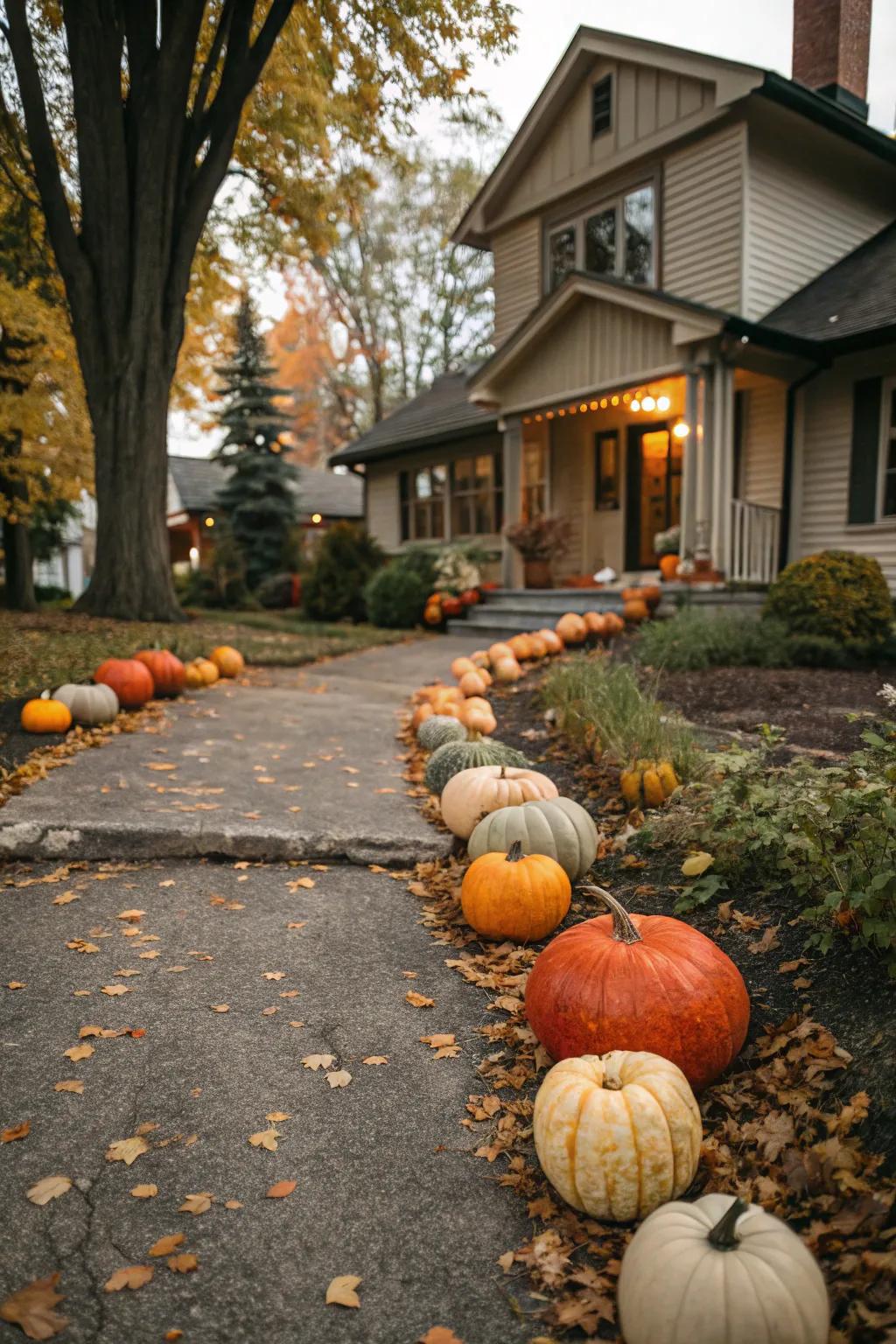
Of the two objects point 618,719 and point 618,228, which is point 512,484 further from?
point 618,719

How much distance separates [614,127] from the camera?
11961mm

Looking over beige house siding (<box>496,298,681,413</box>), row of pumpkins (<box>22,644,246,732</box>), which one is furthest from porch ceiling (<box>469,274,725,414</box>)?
row of pumpkins (<box>22,644,246,732</box>)

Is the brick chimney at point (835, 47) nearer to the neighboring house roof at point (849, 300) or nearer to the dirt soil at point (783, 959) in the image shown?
the neighboring house roof at point (849, 300)

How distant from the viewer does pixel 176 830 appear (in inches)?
149

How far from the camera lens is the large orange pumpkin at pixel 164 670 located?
21.4 ft

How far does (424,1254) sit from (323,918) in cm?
160

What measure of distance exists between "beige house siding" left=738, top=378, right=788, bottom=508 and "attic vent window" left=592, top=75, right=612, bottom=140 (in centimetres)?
486

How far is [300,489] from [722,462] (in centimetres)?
2361

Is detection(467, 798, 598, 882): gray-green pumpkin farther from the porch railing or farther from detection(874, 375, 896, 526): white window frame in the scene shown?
detection(874, 375, 896, 526): white window frame

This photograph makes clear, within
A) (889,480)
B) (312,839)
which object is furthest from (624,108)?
(312,839)

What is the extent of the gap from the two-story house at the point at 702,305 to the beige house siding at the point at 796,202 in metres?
0.03

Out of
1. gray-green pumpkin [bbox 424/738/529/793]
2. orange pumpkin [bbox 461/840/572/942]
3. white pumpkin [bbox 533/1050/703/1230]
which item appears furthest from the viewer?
gray-green pumpkin [bbox 424/738/529/793]

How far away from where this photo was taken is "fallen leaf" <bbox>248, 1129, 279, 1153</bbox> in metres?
1.98

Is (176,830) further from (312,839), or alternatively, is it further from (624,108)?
(624,108)
